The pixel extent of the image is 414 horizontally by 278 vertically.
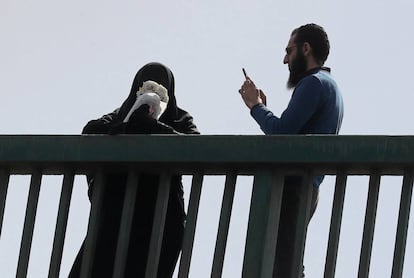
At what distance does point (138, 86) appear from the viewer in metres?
8.01

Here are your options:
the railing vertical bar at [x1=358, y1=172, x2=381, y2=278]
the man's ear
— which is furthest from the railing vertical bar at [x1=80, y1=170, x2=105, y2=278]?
the man's ear

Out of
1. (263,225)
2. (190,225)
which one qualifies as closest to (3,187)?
(190,225)

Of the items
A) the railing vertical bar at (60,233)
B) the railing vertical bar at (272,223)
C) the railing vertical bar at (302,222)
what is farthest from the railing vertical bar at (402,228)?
the railing vertical bar at (60,233)

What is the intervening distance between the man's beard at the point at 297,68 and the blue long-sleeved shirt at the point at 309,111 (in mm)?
276

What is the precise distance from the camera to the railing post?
21.5 feet

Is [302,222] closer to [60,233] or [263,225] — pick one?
[263,225]

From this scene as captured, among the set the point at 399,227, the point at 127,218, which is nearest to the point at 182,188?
the point at 127,218

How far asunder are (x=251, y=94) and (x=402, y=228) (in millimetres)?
1577

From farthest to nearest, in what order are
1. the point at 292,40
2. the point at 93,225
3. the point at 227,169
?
the point at 292,40, the point at 93,225, the point at 227,169

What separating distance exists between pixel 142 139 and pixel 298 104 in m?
1.04

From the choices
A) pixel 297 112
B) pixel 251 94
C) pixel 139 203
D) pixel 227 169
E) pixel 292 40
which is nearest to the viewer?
pixel 227 169

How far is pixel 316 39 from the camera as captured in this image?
7.90 metres

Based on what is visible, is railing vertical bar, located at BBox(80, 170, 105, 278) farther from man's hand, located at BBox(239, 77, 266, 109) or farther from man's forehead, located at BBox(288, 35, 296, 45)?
man's forehead, located at BBox(288, 35, 296, 45)

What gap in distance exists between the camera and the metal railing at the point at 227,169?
21.3ft
